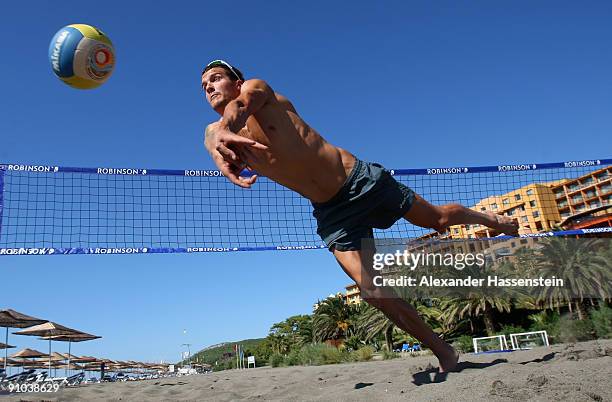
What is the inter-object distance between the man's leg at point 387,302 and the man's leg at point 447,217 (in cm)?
50

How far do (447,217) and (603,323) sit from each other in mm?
15255

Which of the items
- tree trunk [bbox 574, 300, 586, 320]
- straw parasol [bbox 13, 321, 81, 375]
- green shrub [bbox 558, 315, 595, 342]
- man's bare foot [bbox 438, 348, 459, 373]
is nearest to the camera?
man's bare foot [bbox 438, 348, 459, 373]

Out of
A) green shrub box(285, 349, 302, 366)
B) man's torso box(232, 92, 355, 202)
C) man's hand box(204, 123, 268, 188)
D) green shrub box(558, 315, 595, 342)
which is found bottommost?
green shrub box(285, 349, 302, 366)

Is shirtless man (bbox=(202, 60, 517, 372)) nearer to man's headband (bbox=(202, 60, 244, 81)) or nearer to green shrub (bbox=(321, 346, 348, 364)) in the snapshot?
man's headband (bbox=(202, 60, 244, 81))

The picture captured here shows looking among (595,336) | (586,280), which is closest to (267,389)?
(595,336)

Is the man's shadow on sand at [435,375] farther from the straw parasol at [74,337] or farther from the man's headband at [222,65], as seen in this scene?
the straw parasol at [74,337]

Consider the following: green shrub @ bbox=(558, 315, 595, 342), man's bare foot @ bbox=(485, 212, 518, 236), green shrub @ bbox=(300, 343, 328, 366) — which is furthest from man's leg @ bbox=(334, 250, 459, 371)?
green shrub @ bbox=(300, 343, 328, 366)

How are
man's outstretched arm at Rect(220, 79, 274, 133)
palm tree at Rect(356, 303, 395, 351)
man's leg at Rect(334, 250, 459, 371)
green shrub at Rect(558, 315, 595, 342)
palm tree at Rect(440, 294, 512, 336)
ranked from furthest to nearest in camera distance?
palm tree at Rect(356, 303, 395, 351) < palm tree at Rect(440, 294, 512, 336) < green shrub at Rect(558, 315, 595, 342) < man's leg at Rect(334, 250, 459, 371) < man's outstretched arm at Rect(220, 79, 274, 133)

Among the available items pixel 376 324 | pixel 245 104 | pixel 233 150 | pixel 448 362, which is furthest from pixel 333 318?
pixel 233 150

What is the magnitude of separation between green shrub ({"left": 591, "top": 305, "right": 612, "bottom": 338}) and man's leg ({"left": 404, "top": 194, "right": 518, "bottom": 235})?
13979mm

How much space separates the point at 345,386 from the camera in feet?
12.8

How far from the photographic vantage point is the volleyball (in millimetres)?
4590

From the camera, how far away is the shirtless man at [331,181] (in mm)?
2982

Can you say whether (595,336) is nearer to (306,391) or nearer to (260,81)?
(306,391)
